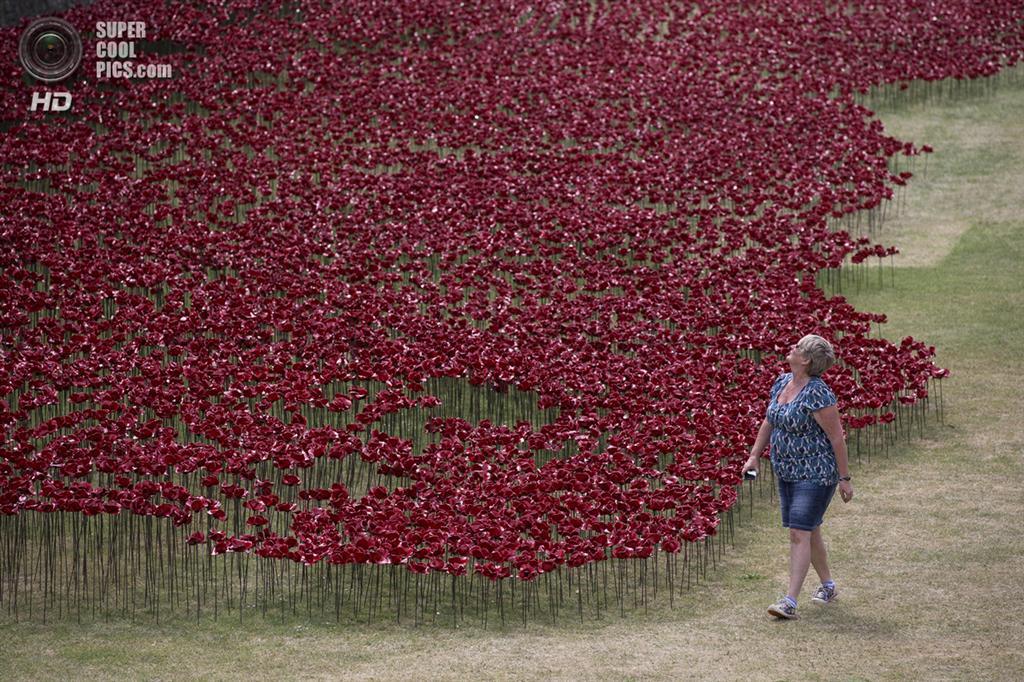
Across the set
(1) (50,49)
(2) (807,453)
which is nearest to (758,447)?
(2) (807,453)

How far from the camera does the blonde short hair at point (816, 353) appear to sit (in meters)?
8.86

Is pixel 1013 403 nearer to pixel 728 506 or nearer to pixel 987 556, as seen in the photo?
pixel 987 556

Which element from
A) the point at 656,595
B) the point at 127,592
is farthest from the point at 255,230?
the point at 656,595

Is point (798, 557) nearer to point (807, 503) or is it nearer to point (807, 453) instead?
A: point (807, 503)

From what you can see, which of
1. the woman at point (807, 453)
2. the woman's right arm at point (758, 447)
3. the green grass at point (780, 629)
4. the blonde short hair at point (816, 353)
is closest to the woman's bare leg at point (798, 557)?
the woman at point (807, 453)

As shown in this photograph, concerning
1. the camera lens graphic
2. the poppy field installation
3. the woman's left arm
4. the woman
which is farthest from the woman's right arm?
the camera lens graphic

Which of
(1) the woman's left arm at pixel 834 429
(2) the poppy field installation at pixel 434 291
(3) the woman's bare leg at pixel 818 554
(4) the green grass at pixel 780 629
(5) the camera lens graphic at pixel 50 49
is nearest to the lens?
(4) the green grass at pixel 780 629

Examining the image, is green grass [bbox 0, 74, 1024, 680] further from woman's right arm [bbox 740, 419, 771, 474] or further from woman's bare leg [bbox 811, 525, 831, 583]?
woman's right arm [bbox 740, 419, 771, 474]

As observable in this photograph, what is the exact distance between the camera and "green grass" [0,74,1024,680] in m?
8.27

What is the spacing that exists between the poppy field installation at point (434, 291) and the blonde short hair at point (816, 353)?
170 centimetres

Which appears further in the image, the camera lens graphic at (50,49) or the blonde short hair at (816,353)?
the camera lens graphic at (50,49)

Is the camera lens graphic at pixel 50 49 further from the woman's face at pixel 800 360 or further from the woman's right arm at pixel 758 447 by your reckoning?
the woman's face at pixel 800 360

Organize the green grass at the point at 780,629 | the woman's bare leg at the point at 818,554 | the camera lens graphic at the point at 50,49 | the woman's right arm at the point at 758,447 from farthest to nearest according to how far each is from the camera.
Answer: the camera lens graphic at the point at 50,49 < the woman's right arm at the point at 758,447 < the woman's bare leg at the point at 818,554 < the green grass at the point at 780,629

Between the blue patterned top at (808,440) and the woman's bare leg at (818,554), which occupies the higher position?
the blue patterned top at (808,440)
